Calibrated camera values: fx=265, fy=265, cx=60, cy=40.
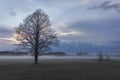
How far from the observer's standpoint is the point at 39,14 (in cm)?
6669

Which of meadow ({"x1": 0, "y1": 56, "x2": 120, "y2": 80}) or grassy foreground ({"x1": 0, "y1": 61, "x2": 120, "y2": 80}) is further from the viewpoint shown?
meadow ({"x1": 0, "y1": 56, "x2": 120, "y2": 80})

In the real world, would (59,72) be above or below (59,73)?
above

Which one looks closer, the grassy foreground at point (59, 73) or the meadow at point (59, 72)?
the grassy foreground at point (59, 73)

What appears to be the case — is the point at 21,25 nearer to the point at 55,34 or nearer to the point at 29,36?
the point at 29,36

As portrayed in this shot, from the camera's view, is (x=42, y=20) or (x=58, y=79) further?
(x=42, y=20)

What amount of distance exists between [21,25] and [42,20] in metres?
5.42

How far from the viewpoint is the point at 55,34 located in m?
Result: 67.4

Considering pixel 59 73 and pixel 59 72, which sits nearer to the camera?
pixel 59 73

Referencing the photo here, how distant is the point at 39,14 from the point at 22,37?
23.7 feet

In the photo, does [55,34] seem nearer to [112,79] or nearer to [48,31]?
[48,31]

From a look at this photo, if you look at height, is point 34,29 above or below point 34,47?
above

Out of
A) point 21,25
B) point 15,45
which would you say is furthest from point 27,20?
point 15,45

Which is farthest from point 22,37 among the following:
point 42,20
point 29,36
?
point 42,20

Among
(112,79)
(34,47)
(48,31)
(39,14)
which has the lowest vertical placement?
(112,79)
